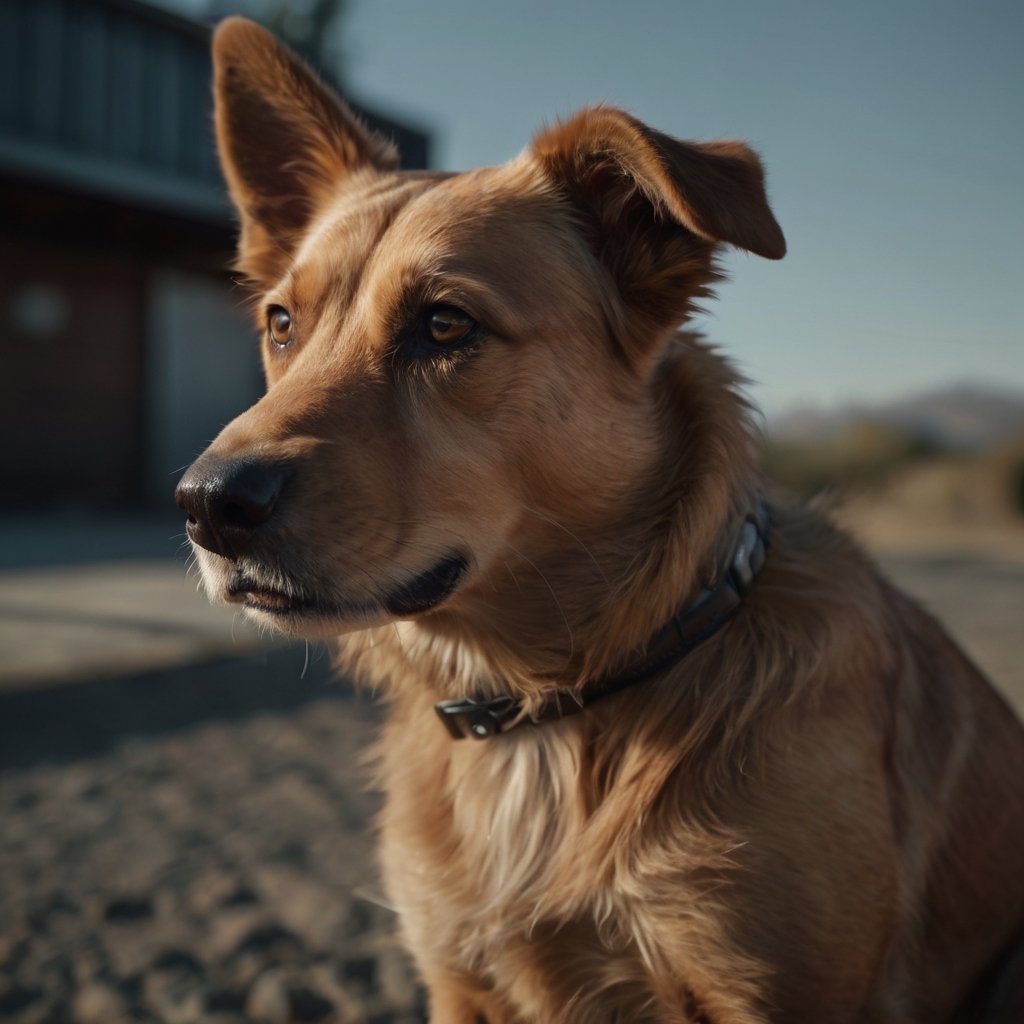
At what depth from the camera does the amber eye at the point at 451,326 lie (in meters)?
2.05

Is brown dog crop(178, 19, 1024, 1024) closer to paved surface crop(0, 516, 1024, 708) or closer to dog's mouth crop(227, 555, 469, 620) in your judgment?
dog's mouth crop(227, 555, 469, 620)

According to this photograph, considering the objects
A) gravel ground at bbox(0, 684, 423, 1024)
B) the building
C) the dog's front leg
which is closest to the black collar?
the dog's front leg

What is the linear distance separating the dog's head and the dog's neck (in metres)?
0.01

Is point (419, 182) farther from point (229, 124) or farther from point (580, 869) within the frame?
point (580, 869)

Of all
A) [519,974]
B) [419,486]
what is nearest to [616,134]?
[419,486]

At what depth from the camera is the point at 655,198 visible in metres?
2.11

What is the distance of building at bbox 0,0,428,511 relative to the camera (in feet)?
33.8

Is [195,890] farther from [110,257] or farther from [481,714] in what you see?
[110,257]

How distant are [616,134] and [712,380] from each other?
0.56 metres

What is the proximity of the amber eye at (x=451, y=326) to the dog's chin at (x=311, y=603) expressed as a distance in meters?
0.45

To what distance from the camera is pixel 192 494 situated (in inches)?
68.1

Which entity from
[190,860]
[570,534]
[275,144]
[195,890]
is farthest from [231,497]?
[190,860]

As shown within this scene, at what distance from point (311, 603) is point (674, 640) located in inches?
28.2

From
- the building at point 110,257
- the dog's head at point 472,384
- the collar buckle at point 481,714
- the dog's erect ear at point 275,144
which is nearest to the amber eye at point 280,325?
the dog's head at point 472,384
